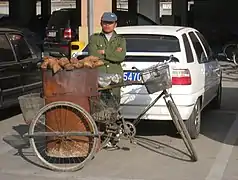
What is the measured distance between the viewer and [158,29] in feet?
28.9

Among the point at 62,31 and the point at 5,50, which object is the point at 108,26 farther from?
the point at 62,31

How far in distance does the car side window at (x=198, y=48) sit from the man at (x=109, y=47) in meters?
1.78

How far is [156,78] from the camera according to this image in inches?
272

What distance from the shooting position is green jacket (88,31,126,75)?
24.8 ft

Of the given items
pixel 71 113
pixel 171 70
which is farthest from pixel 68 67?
pixel 171 70

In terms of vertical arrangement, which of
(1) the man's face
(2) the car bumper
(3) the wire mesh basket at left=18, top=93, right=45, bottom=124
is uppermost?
(1) the man's face

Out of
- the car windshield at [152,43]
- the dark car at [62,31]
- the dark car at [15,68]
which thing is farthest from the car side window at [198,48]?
the dark car at [62,31]

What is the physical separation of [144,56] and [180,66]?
21.9 inches

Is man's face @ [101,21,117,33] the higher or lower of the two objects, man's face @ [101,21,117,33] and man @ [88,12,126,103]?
the higher

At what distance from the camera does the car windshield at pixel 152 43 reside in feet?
27.6

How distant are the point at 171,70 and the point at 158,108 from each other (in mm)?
582

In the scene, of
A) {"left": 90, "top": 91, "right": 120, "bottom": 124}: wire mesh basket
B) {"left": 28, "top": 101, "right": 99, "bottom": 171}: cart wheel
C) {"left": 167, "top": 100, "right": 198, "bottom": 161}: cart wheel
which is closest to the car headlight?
{"left": 90, "top": 91, "right": 120, "bottom": 124}: wire mesh basket

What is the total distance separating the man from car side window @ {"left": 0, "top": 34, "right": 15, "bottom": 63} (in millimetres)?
2782

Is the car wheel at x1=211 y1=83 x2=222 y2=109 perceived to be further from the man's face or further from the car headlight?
the car headlight
